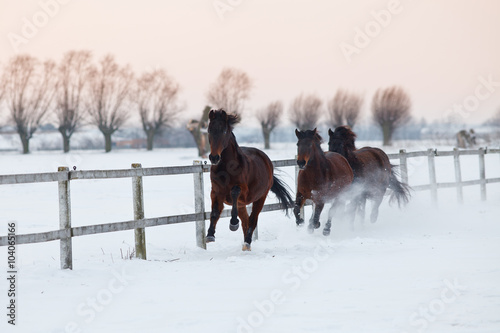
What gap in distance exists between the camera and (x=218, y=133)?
6570 mm

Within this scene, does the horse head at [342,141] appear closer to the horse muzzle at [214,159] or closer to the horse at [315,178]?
the horse at [315,178]

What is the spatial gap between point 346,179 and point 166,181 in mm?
15044

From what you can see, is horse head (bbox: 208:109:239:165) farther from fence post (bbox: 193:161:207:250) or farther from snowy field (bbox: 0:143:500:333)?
snowy field (bbox: 0:143:500:333)

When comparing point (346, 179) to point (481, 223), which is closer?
point (346, 179)

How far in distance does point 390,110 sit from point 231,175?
6015cm

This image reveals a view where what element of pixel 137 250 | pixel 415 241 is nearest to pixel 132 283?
pixel 137 250

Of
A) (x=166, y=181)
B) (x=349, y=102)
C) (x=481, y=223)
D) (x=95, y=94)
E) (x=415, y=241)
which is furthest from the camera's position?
(x=349, y=102)

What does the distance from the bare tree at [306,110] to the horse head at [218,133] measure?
6133 centimetres

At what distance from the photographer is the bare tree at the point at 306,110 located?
67.9 meters

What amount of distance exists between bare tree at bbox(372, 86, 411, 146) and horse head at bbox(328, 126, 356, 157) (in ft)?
179

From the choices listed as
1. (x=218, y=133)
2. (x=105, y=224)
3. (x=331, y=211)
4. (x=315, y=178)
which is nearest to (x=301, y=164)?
(x=315, y=178)

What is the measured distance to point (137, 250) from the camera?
689cm

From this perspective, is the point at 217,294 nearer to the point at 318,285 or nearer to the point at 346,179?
the point at 318,285

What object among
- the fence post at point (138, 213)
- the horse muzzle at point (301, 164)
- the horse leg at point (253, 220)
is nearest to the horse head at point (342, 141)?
the horse muzzle at point (301, 164)
